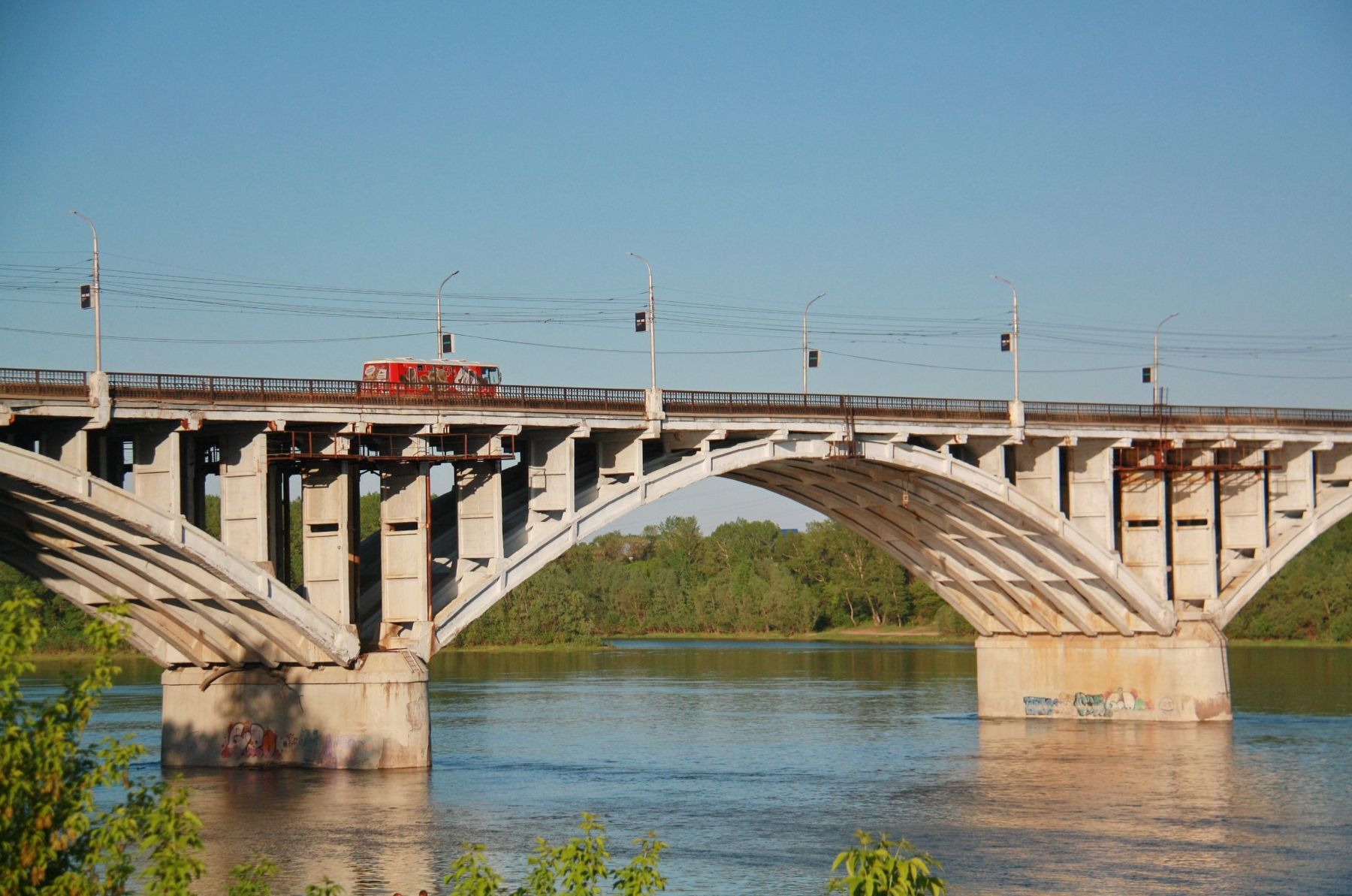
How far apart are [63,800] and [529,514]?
1398 inches

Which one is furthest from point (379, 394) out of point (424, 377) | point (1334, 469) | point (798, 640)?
point (798, 640)

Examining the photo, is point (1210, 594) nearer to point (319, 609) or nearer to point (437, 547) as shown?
point (437, 547)

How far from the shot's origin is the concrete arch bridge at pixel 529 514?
1735 inches

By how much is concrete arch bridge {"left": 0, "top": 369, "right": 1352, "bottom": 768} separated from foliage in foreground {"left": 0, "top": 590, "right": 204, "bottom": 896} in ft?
67.9

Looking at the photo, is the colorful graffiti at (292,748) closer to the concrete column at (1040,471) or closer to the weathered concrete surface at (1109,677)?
the concrete column at (1040,471)

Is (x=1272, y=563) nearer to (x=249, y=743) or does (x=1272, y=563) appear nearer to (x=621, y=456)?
(x=621, y=456)

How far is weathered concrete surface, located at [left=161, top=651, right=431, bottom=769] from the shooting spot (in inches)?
1901

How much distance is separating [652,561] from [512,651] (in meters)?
53.1

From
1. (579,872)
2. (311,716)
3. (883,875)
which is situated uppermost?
(883,875)

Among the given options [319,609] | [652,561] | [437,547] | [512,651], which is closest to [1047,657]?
[437,547]

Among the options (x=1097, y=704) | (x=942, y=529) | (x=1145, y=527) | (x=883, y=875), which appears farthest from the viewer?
(x=1097, y=704)

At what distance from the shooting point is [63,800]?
15.4 m

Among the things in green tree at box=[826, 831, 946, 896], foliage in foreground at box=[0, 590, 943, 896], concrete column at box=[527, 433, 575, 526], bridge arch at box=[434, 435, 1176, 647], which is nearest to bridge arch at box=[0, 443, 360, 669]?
bridge arch at box=[434, 435, 1176, 647]

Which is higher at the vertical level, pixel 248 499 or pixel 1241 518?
pixel 248 499
